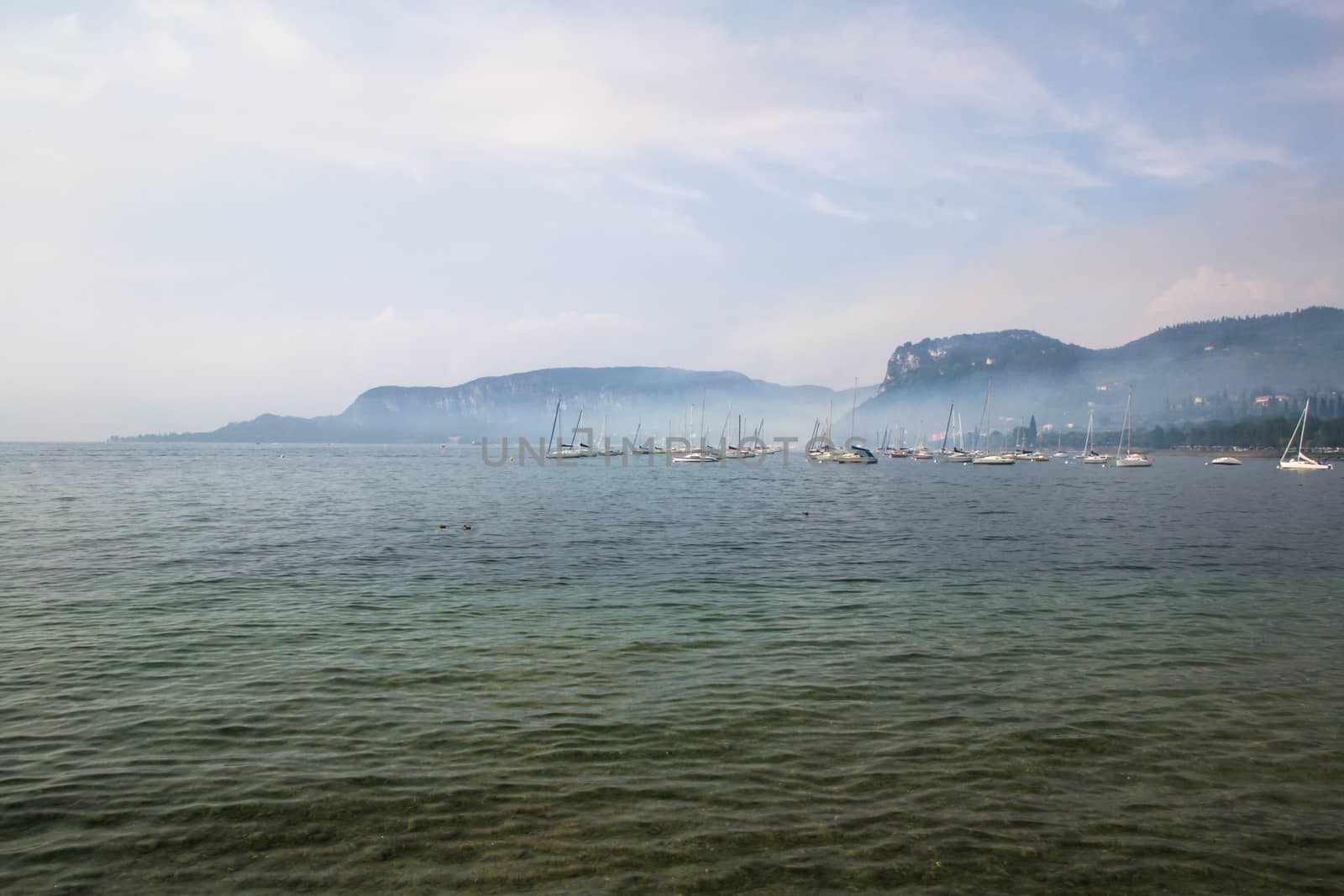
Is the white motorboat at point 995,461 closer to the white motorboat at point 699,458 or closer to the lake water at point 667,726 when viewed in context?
the white motorboat at point 699,458

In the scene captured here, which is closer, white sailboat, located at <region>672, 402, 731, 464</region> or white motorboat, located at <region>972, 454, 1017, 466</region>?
white sailboat, located at <region>672, 402, 731, 464</region>

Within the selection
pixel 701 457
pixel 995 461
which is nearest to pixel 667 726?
pixel 701 457

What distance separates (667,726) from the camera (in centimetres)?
1259

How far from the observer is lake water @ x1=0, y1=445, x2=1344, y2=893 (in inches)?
335

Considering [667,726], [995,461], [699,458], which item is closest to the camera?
[667,726]

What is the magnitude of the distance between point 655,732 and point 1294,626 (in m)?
18.0

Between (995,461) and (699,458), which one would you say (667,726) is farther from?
(995,461)

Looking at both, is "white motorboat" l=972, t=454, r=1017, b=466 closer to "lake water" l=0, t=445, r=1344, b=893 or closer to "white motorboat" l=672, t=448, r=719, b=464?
"white motorboat" l=672, t=448, r=719, b=464

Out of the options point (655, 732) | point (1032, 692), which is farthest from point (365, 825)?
point (1032, 692)

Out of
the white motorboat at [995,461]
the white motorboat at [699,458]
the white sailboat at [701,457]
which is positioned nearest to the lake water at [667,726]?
the white motorboat at [699,458]

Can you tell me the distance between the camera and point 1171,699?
14070 mm

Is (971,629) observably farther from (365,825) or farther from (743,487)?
(743,487)

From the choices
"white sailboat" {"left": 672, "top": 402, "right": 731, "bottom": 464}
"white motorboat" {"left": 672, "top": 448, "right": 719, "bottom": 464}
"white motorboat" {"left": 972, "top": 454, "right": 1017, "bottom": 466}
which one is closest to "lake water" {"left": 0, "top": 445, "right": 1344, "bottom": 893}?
"white motorboat" {"left": 672, "top": 448, "right": 719, "bottom": 464}

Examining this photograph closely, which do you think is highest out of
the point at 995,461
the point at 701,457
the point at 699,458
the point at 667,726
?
the point at 667,726
